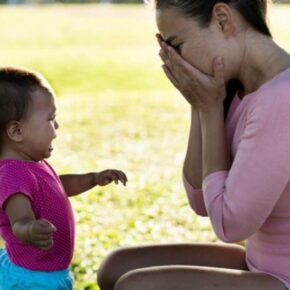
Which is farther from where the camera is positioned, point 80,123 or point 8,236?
point 80,123

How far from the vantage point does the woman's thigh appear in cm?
322

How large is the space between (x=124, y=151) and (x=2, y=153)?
233 inches

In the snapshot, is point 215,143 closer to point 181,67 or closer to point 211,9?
point 181,67

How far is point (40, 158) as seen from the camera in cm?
359

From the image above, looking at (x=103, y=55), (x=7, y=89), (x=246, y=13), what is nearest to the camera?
(x=246, y=13)

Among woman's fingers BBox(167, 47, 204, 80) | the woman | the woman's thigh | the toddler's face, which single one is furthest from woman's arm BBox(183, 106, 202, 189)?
the toddler's face

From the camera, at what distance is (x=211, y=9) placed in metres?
3.16

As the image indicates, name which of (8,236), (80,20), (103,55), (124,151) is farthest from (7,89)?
(80,20)

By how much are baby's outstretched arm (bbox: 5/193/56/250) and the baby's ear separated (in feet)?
0.85

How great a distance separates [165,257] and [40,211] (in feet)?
2.03

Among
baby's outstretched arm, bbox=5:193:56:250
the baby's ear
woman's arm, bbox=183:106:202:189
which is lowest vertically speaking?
baby's outstretched arm, bbox=5:193:56:250

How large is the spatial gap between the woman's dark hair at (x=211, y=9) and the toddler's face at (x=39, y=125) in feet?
2.07

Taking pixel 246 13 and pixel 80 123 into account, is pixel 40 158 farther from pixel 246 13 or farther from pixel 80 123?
pixel 80 123

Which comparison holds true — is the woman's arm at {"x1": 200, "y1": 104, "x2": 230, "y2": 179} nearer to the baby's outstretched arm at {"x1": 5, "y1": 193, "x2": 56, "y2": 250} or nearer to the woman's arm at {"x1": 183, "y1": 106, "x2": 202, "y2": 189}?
the woman's arm at {"x1": 183, "y1": 106, "x2": 202, "y2": 189}
